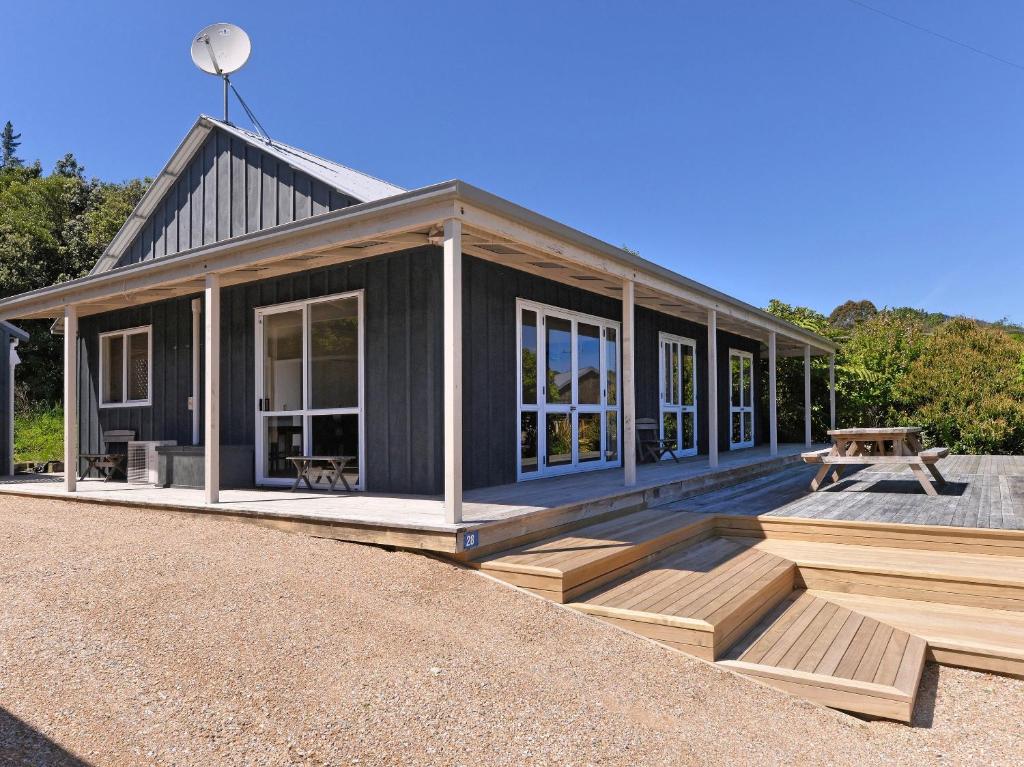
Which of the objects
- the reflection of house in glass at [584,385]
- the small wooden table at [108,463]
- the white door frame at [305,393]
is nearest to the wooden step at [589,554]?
the reflection of house in glass at [584,385]

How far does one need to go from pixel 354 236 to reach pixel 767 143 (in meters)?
17.2

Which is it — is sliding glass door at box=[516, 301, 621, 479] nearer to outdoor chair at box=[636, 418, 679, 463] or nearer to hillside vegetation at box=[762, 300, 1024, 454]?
outdoor chair at box=[636, 418, 679, 463]

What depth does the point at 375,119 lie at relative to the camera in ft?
70.1

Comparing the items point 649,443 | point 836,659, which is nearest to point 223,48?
point 649,443

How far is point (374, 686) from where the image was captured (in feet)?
8.73

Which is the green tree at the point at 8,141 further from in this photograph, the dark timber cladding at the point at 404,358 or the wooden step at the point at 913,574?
the wooden step at the point at 913,574

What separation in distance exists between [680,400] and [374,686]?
8.44m

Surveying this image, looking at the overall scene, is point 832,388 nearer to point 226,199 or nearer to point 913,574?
point 913,574

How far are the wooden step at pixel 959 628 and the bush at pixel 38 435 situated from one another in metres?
15.2

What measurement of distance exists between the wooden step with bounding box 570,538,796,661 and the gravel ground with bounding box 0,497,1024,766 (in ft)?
0.35

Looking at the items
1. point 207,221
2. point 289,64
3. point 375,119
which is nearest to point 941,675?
point 207,221

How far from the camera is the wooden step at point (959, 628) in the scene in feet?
11.6

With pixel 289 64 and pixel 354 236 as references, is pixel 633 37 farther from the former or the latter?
pixel 354 236

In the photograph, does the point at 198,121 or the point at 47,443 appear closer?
the point at 198,121
